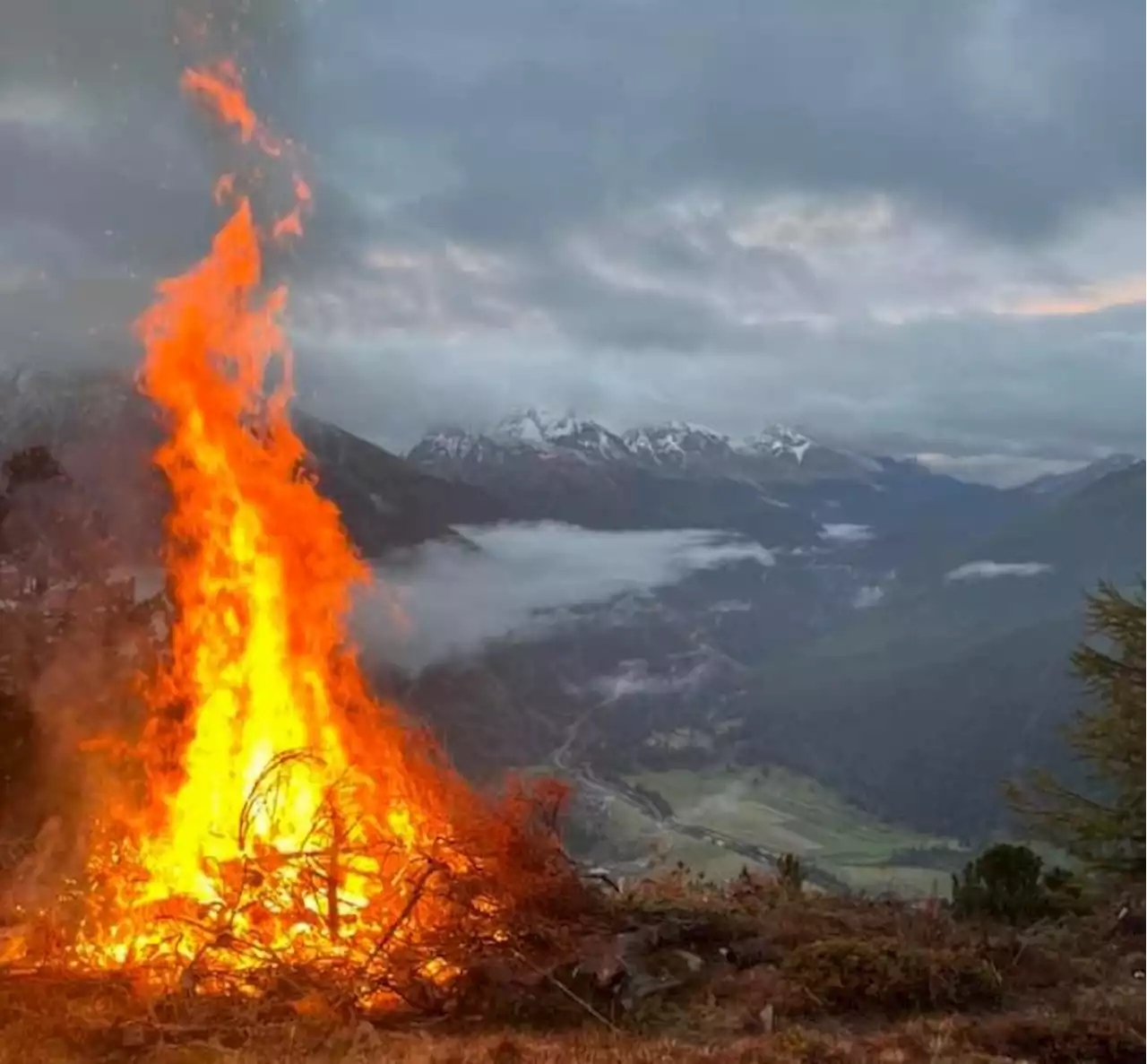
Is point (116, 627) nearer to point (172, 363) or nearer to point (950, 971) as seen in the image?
point (172, 363)

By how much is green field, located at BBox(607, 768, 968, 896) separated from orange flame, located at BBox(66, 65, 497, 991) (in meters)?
81.6

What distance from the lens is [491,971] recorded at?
959cm

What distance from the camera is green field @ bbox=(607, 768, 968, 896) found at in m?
109

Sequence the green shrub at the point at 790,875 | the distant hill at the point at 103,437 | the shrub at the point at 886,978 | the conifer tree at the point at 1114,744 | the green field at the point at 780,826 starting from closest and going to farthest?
the shrub at the point at 886,978
the green shrub at the point at 790,875
the conifer tree at the point at 1114,744
the distant hill at the point at 103,437
the green field at the point at 780,826

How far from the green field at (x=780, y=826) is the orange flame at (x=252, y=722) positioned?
81616 millimetres

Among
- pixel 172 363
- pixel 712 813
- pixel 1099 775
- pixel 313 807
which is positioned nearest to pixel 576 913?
pixel 313 807

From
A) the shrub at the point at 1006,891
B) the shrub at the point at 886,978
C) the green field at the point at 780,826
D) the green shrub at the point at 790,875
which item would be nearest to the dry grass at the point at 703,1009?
the shrub at the point at 886,978

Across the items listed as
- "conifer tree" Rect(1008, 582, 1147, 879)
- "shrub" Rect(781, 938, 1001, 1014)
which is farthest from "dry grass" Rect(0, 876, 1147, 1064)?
"conifer tree" Rect(1008, 582, 1147, 879)

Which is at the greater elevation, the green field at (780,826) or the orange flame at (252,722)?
the orange flame at (252,722)

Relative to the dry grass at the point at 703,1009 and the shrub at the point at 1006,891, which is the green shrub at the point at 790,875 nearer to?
the shrub at the point at 1006,891

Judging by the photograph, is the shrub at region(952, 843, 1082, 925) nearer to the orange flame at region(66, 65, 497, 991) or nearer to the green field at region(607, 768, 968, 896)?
the orange flame at region(66, 65, 497, 991)

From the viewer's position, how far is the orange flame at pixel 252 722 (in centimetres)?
1085

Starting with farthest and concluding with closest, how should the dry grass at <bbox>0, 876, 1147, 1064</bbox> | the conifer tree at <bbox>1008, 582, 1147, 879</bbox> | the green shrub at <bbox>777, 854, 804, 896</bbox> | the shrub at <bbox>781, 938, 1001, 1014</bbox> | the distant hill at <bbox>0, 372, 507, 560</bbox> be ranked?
the distant hill at <bbox>0, 372, 507, 560</bbox>
the conifer tree at <bbox>1008, 582, 1147, 879</bbox>
the green shrub at <bbox>777, 854, 804, 896</bbox>
the shrub at <bbox>781, 938, 1001, 1014</bbox>
the dry grass at <bbox>0, 876, 1147, 1064</bbox>

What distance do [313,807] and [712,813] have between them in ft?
480
